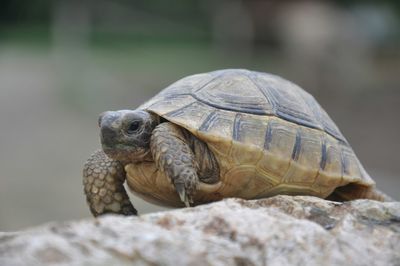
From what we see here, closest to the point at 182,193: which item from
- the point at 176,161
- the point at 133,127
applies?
the point at 176,161

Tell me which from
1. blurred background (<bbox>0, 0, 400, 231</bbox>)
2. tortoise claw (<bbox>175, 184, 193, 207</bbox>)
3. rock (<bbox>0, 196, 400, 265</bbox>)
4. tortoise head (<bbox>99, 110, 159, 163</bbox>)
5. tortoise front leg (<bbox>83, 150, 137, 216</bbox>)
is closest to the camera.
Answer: rock (<bbox>0, 196, 400, 265</bbox>)

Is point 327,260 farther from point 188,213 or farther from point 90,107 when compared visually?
point 90,107

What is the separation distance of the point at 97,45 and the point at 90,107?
9.15m

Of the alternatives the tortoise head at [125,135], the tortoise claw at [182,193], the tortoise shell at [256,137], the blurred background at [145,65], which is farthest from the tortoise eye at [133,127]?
the blurred background at [145,65]

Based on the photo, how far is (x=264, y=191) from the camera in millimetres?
3412

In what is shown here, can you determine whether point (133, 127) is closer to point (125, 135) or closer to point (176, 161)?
point (125, 135)

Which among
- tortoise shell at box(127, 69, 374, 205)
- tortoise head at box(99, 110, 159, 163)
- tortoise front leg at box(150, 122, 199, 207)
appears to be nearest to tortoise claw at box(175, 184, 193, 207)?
tortoise front leg at box(150, 122, 199, 207)

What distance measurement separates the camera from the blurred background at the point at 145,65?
1147cm

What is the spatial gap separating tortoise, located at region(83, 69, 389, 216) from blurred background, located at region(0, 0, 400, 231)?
5.31 meters

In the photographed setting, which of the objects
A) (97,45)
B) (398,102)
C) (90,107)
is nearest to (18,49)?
(97,45)

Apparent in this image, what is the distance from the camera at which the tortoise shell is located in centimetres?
332

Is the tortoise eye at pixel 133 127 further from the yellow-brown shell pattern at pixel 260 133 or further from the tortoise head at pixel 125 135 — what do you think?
the yellow-brown shell pattern at pixel 260 133

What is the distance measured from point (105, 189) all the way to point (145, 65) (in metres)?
18.4

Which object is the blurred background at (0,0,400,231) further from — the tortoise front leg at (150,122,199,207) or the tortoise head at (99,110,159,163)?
the tortoise front leg at (150,122,199,207)
